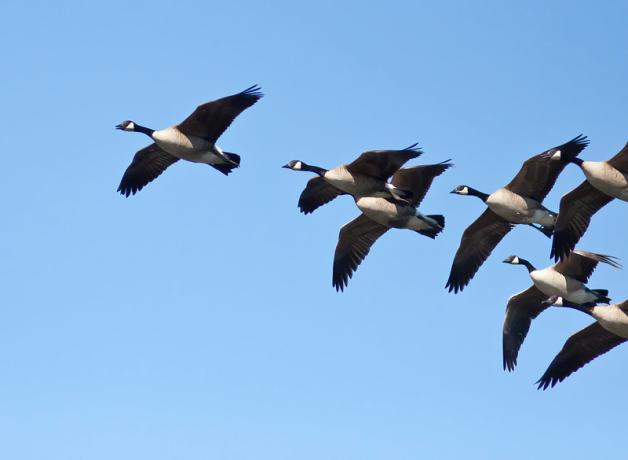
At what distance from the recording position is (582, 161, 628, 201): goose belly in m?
22.2

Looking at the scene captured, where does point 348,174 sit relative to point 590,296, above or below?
above

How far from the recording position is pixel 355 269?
26609 millimetres

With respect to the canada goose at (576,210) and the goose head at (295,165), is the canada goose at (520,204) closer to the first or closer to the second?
the canada goose at (576,210)

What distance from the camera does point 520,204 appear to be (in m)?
23.6

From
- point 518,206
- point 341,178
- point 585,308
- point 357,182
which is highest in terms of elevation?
point 341,178

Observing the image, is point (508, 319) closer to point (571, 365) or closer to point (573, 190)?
point (571, 365)

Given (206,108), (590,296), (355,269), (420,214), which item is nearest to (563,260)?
(590,296)

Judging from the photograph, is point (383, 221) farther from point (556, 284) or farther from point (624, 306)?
point (624, 306)

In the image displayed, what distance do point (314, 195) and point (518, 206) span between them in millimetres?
4767

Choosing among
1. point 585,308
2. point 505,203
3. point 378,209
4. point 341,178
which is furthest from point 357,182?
point 585,308

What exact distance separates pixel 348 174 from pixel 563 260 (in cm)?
427

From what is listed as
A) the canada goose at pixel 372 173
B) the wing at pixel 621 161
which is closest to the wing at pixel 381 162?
the canada goose at pixel 372 173

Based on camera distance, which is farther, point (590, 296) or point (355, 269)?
point (355, 269)

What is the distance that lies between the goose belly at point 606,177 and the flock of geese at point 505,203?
2cm
